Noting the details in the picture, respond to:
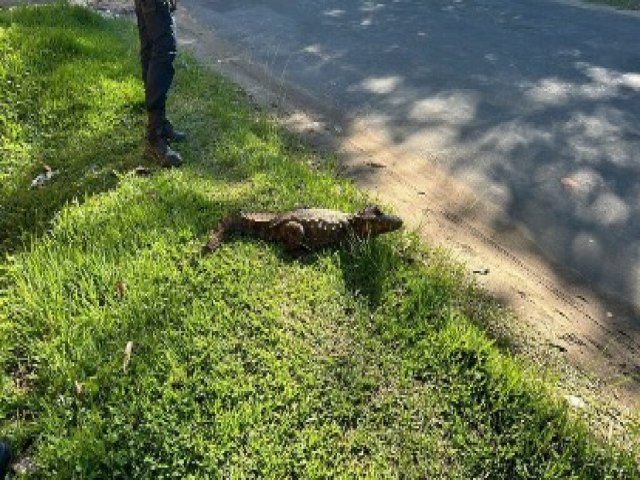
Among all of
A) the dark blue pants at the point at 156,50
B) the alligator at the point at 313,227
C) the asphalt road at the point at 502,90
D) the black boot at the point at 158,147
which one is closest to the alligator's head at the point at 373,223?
the alligator at the point at 313,227

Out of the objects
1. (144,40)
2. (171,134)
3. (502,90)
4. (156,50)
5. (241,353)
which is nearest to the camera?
(241,353)

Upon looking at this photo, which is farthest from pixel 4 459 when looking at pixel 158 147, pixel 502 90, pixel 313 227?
pixel 502 90

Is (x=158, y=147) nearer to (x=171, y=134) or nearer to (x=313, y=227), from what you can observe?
(x=171, y=134)

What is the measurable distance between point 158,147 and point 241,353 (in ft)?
7.97

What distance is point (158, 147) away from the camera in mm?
4906

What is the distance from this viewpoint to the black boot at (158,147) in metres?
4.83

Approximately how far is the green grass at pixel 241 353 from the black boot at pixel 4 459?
0.29ft

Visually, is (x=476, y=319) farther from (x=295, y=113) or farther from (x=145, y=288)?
(x=295, y=113)

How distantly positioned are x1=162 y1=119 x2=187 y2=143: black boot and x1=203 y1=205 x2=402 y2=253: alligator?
1.57 m

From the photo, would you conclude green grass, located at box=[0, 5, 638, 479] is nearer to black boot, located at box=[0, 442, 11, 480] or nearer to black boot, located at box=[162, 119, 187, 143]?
black boot, located at box=[0, 442, 11, 480]

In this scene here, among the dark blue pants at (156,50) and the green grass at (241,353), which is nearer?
the green grass at (241,353)

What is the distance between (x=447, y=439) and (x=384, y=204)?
225cm

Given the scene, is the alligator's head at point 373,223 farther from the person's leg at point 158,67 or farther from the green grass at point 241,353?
the person's leg at point 158,67

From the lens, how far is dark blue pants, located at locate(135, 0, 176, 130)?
459cm
